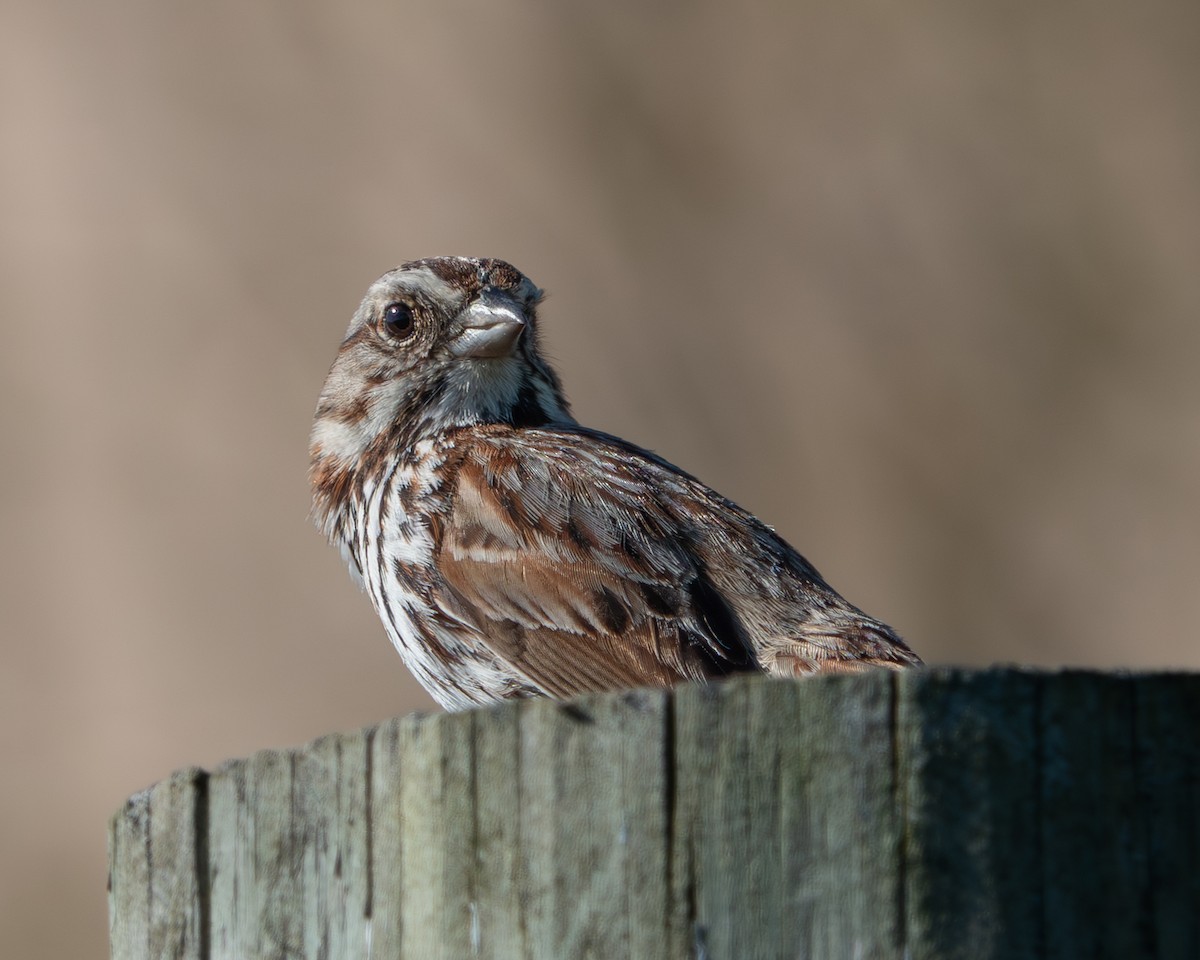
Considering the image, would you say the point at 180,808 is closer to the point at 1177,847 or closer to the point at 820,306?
the point at 1177,847

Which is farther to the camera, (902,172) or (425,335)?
(902,172)

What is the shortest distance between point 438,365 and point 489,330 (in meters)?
0.20

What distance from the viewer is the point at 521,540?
175 inches

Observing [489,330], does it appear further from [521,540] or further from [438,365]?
[521,540]

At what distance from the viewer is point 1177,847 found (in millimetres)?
1985

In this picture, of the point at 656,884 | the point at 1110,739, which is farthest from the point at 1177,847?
the point at 656,884

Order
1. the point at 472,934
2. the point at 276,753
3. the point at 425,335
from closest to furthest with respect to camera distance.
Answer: the point at 472,934 < the point at 276,753 < the point at 425,335

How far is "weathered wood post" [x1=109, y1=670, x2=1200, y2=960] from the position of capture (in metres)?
1.95

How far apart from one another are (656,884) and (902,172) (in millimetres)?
7643

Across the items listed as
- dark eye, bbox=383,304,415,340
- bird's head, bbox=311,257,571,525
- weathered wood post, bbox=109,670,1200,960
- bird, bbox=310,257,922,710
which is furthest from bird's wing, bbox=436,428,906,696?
weathered wood post, bbox=109,670,1200,960

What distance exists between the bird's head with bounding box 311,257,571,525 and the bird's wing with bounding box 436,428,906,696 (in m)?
0.41

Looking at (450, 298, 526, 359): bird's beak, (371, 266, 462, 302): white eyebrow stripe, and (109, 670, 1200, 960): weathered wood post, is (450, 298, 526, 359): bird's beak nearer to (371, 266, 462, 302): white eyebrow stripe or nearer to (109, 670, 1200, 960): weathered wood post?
(371, 266, 462, 302): white eyebrow stripe

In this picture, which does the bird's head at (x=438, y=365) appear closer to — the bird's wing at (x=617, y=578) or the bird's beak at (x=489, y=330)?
the bird's beak at (x=489, y=330)

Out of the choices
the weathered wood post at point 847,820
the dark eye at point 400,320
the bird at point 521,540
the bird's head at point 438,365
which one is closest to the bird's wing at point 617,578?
the bird at point 521,540
